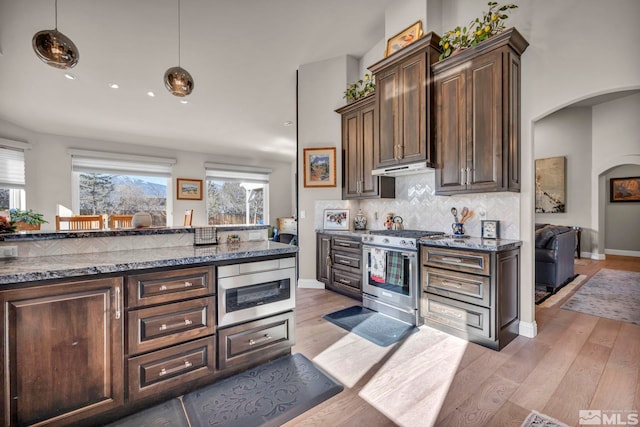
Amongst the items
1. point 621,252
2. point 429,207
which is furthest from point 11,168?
point 621,252

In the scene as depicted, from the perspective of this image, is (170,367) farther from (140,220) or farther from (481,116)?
(481,116)

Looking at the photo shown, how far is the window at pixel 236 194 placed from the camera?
807 centimetres

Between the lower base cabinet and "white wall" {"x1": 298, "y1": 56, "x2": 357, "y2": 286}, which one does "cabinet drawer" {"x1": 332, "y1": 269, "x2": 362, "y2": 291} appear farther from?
the lower base cabinet

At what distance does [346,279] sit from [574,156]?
6.63m

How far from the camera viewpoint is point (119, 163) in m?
6.59

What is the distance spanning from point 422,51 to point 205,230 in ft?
9.27

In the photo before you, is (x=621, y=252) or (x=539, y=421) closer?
(x=539, y=421)

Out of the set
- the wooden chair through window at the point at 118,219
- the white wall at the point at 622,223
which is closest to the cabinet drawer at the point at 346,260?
the wooden chair through window at the point at 118,219

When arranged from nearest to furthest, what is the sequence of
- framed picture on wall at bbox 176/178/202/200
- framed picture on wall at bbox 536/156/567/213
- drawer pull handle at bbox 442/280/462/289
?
drawer pull handle at bbox 442/280/462/289, framed picture on wall at bbox 536/156/567/213, framed picture on wall at bbox 176/178/202/200

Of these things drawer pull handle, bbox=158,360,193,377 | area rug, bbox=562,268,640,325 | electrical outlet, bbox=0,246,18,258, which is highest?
electrical outlet, bbox=0,246,18,258

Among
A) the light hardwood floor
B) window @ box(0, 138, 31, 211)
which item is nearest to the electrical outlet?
the light hardwood floor

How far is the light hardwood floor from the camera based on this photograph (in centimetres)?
163

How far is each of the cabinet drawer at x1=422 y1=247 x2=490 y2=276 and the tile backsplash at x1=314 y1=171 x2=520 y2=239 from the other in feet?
1.97

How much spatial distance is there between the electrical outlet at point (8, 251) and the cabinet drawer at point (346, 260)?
3013 millimetres
